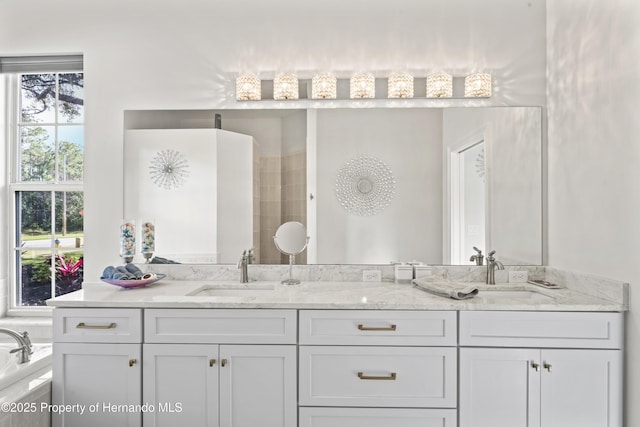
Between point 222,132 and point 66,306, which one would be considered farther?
point 222,132

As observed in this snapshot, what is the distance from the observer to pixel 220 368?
158 centimetres

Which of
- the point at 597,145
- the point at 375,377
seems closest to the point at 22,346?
the point at 375,377

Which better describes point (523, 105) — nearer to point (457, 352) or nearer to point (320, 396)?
point (457, 352)

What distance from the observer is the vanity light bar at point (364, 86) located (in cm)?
210

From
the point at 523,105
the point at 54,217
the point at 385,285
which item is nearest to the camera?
the point at 385,285

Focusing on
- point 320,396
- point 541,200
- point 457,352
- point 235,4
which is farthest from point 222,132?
point 541,200

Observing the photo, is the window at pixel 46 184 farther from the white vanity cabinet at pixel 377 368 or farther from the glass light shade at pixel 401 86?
the glass light shade at pixel 401 86

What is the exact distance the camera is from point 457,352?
5.08ft

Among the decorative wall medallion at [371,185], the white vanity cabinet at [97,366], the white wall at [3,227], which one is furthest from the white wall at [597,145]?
the white wall at [3,227]

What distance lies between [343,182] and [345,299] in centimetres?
78

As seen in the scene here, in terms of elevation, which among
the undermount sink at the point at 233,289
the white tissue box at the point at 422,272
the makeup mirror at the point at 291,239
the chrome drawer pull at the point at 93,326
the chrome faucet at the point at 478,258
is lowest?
the chrome drawer pull at the point at 93,326

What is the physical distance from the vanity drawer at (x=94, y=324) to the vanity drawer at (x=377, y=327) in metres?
0.80

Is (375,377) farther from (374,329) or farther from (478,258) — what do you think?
(478,258)

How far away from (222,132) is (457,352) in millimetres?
1758
